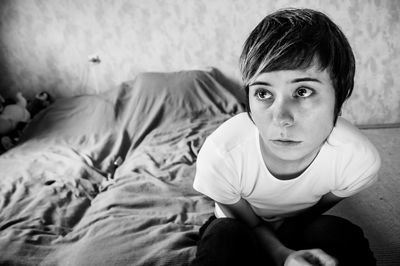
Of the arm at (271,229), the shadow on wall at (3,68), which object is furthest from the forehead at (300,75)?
the shadow on wall at (3,68)

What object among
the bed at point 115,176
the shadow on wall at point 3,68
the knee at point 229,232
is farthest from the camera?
the shadow on wall at point 3,68

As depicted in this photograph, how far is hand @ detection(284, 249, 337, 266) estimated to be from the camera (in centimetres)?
60

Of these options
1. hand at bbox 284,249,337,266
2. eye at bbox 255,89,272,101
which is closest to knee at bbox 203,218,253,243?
hand at bbox 284,249,337,266

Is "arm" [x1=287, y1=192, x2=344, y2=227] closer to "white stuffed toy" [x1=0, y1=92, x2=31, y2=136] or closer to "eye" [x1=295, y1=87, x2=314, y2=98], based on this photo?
"eye" [x1=295, y1=87, x2=314, y2=98]

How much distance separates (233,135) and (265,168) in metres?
0.12

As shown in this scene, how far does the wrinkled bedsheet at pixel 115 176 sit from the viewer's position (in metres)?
0.96

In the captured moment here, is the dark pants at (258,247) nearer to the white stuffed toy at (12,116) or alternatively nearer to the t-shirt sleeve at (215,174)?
the t-shirt sleeve at (215,174)

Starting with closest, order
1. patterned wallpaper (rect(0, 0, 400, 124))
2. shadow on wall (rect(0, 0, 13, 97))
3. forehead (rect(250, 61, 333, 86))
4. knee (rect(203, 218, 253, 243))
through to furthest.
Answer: forehead (rect(250, 61, 333, 86))
knee (rect(203, 218, 253, 243))
patterned wallpaper (rect(0, 0, 400, 124))
shadow on wall (rect(0, 0, 13, 97))

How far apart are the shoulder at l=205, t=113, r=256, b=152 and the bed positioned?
0.42m

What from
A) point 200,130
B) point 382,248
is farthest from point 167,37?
point 382,248

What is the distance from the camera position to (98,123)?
6.17 feet

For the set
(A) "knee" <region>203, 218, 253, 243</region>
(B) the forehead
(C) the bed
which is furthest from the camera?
(C) the bed

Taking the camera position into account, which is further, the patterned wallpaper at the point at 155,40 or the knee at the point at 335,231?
the patterned wallpaper at the point at 155,40

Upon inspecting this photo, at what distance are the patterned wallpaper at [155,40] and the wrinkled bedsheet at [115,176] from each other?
229 mm
